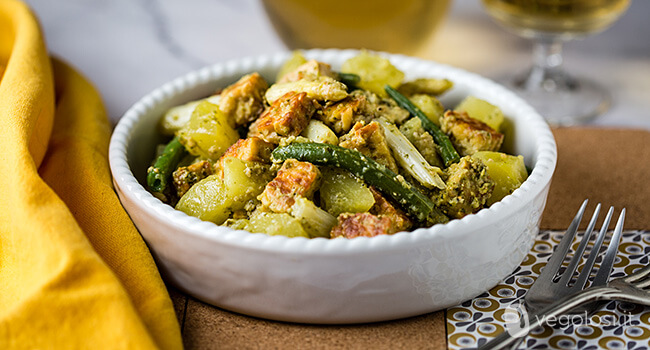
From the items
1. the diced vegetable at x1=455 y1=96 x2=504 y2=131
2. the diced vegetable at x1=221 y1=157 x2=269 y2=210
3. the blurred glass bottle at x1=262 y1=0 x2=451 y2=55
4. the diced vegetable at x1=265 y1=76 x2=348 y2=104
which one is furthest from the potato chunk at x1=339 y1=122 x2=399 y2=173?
the blurred glass bottle at x1=262 y1=0 x2=451 y2=55

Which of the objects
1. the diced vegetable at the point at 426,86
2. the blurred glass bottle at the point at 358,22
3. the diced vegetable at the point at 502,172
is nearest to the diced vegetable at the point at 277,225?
the diced vegetable at the point at 502,172

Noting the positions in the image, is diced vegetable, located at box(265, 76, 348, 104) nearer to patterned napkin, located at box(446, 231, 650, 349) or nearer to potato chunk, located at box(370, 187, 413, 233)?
potato chunk, located at box(370, 187, 413, 233)

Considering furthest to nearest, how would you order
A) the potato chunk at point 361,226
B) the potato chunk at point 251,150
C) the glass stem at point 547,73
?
the glass stem at point 547,73 → the potato chunk at point 251,150 → the potato chunk at point 361,226

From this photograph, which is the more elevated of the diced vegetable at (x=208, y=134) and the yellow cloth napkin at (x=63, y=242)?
the diced vegetable at (x=208, y=134)

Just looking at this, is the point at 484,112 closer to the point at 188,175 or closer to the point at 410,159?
the point at 410,159

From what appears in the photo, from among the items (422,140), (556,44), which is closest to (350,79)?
(422,140)

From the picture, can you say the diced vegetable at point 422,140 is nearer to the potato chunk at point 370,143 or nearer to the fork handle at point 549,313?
the potato chunk at point 370,143

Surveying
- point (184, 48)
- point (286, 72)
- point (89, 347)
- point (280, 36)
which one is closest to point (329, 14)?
point (280, 36)
